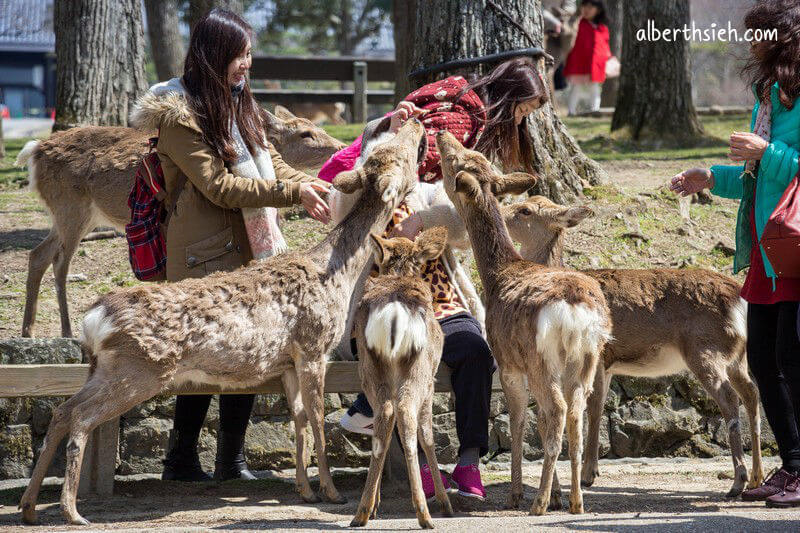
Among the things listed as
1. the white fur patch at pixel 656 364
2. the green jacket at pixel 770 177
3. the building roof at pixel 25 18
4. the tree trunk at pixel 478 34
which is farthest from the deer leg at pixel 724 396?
the building roof at pixel 25 18

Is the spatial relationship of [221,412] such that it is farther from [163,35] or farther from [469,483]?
[163,35]

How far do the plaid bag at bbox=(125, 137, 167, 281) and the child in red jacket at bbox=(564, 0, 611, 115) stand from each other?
12078mm

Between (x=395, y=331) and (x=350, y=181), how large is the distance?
986mm

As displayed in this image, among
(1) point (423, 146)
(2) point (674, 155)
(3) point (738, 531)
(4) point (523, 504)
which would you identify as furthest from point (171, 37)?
(3) point (738, 531)

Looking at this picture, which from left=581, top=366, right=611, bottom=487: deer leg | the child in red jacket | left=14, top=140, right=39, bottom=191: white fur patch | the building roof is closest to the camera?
left=581, top=366, right=611, bottom=487: deer leg

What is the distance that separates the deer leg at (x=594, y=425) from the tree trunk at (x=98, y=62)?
5.37m

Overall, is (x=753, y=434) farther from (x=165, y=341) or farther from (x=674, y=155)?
(x=674, y=155)

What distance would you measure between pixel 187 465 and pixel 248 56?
2209 mm

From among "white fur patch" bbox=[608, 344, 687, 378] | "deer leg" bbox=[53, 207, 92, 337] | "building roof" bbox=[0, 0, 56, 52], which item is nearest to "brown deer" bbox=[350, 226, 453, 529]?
"white fur patch" bbox=[608, 344, 687, 378]

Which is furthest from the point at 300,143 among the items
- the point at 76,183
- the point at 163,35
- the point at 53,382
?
the point at 163,35

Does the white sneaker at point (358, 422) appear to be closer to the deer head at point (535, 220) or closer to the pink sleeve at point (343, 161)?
the pink sleeve at point (343, 161)

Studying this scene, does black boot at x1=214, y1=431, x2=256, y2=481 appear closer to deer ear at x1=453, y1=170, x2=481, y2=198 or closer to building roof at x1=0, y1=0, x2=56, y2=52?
deer ear at x1=453, y1=170, x2=481, y2=198

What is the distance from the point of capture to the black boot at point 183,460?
18.8 ft

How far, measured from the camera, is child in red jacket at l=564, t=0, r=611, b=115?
16.8 m
